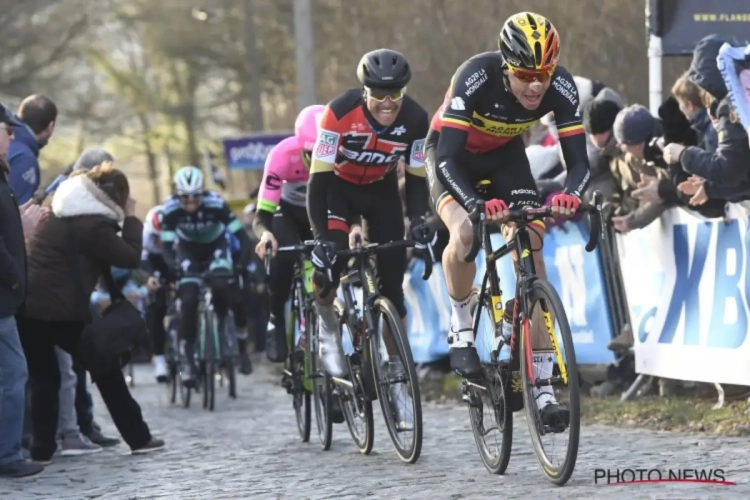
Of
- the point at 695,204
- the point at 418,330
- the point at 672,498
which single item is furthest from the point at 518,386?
the point at 418,330

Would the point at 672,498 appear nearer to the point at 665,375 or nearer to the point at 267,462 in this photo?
the point at 267,462

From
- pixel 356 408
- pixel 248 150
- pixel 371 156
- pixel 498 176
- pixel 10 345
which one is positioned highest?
pixel 248 150

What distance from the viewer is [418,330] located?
14742mm

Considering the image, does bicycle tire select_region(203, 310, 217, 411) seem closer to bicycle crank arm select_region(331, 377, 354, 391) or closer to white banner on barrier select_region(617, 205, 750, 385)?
white banner on barrier select_region(617, 205, 750, 385)

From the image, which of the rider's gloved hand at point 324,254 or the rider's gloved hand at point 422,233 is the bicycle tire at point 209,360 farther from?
the rider's gloved hand at point 422,233

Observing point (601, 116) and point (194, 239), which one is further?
point (194, 239)

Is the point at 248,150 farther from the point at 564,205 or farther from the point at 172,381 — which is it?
the point at 564,205

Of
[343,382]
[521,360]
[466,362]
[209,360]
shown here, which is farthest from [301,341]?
[209,360]

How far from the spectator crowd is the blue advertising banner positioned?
17387mm

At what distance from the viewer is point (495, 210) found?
674 cm

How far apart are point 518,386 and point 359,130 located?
221 cm

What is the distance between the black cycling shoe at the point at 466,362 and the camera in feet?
24.5

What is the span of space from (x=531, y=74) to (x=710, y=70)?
2.22 metres

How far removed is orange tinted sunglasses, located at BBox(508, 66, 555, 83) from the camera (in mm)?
7129
